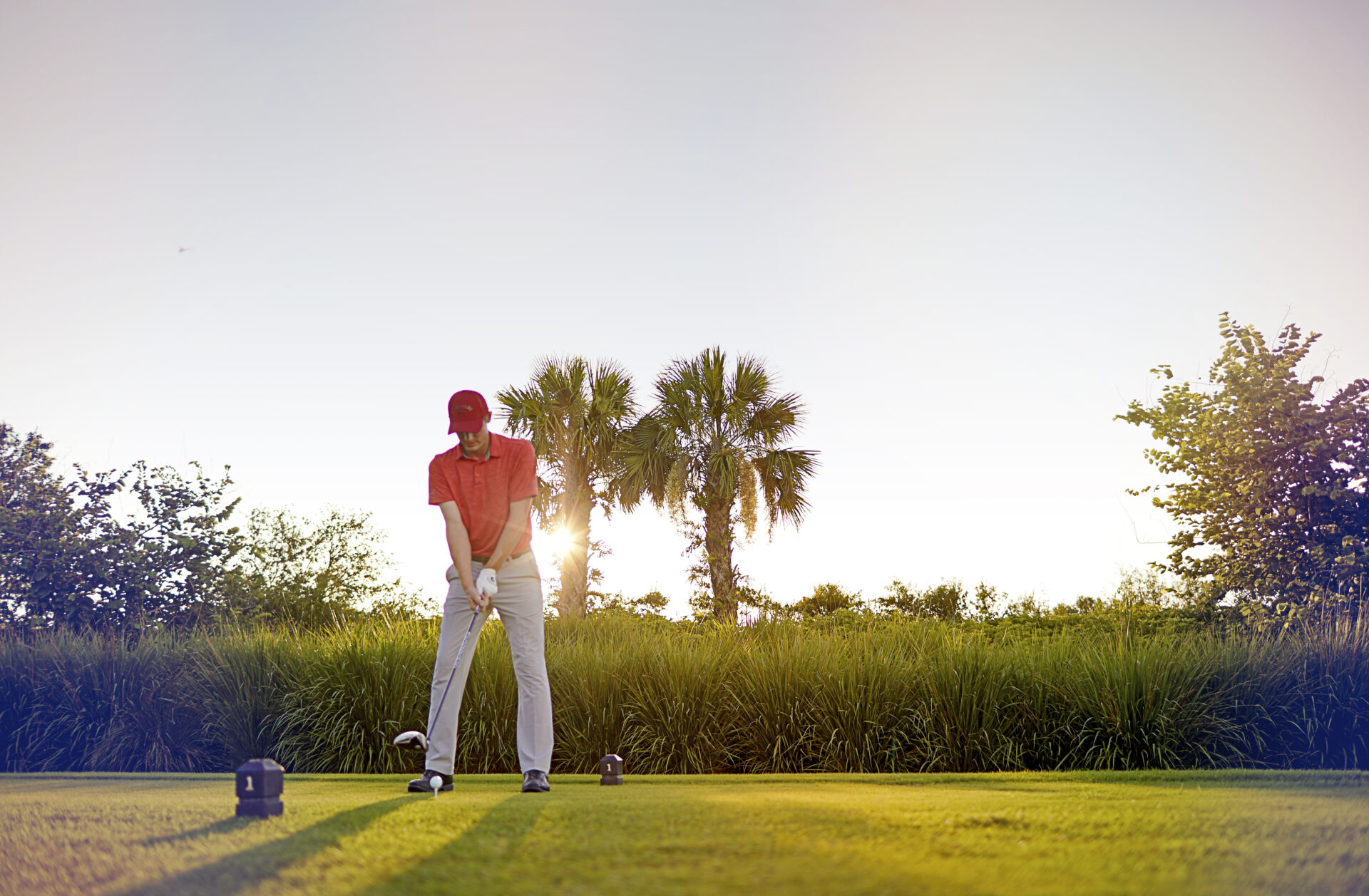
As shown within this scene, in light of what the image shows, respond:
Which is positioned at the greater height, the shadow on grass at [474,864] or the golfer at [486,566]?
the golfer at [486,566]

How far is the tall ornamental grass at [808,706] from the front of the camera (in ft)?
29.9

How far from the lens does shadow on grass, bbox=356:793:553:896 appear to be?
2590 mm

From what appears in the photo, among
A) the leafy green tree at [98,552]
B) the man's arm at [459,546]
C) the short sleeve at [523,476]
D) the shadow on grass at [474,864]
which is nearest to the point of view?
the shadow on grass at [474,864]

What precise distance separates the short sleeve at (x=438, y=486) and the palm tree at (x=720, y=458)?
705 inches

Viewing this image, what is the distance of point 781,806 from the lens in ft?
12.9

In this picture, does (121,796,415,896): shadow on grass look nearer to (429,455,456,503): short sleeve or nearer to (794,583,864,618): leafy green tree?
(429,455,456,503): short sleeve

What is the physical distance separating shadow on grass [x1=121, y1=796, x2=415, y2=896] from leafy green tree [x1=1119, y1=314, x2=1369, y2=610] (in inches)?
846

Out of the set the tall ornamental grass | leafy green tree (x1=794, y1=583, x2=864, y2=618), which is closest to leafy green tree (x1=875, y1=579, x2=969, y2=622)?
leafy green tree (x1=794, y1=583, x2=864, y2=618)

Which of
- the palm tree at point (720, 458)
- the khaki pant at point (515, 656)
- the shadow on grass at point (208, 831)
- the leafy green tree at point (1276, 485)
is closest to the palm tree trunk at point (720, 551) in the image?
the palm tree at point (720, 458)

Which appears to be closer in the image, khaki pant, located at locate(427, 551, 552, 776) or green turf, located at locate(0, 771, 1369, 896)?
green turf, located at locate(0, 771, 1369, 896)

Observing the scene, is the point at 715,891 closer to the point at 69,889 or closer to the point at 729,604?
the point at 69,889

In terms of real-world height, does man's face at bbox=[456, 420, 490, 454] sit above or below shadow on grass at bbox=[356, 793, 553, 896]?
above

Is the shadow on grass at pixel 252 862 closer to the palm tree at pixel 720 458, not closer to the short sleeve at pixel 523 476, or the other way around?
the short sleeve at pixel 523 476

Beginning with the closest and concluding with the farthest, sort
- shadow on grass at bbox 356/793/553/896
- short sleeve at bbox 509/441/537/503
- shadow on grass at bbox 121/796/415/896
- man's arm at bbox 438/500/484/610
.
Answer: shadow on grass at bbox 356/793/553/896 → shadow on grass at bbox 121/796/415/896 → man's arm at bbox 438/500/484/610 → short sleeve at bbox 509/441/537/503
